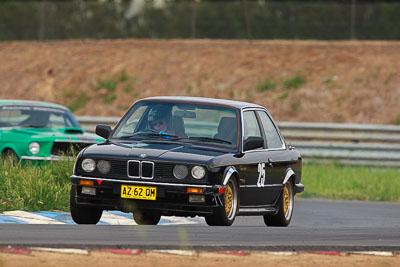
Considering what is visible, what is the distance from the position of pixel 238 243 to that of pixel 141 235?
91 cm

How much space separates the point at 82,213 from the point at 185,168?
135cm

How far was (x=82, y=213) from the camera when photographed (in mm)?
11422

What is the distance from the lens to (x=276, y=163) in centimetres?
1264

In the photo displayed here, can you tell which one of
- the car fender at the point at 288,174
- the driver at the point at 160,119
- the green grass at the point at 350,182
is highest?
the driver at the point at 160,119

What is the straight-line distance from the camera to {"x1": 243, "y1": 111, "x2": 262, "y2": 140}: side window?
12250 mm

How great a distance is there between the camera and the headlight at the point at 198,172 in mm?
10875

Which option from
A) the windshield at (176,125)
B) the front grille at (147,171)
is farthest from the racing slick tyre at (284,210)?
the front grille at (147,171)

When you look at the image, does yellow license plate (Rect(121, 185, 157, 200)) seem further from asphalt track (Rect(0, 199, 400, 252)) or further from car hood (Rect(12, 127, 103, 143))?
car hood (Rect(12, 127, 103, 143))

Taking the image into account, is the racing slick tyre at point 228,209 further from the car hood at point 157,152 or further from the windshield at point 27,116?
the windshield at point 27,116

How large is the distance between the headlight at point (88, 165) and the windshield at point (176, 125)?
862mm

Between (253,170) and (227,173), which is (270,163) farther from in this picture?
(227,173)

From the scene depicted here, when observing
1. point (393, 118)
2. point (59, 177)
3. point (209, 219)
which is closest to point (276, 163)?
point (209, 219)

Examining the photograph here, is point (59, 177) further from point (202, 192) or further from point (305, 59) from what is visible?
point (305, 59)

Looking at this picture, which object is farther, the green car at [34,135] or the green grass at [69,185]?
the green car at [34,135]
